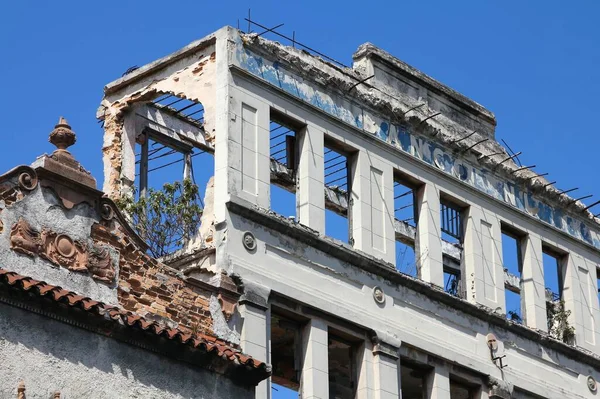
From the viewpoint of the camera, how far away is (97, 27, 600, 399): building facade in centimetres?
2736

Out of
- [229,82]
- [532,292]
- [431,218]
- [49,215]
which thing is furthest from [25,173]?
[532,292]

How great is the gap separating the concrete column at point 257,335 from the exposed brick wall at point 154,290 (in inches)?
28.0

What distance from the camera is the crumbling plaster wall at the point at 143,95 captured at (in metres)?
28.3

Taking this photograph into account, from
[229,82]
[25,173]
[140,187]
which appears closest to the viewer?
[25,173]

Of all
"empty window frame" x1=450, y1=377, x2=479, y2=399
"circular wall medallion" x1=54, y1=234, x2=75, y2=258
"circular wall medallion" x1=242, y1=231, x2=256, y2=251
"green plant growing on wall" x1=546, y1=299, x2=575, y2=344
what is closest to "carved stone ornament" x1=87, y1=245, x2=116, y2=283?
"circular wall medallion" x1=54, y1=234, x2=75, y2=258

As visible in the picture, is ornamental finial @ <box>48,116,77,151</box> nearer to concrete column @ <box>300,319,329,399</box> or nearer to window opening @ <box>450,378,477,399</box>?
concrete column @ <box>300,319,329,399</box>

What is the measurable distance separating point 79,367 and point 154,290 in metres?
2.50

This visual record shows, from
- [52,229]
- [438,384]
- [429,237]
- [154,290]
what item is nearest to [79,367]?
[52,229]

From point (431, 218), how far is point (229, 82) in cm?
544

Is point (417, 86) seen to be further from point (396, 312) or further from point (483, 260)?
point (396, 312)

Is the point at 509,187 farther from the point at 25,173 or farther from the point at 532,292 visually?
the point at 25,173

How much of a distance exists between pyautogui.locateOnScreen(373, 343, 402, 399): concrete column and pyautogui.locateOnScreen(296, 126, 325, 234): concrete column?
7.76ft

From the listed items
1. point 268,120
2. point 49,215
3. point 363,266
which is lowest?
point 49,215

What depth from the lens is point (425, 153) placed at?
3159 cm
